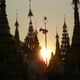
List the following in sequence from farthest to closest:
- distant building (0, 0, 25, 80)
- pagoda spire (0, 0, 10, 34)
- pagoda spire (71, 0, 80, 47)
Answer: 1. pagoda spire (71, 0, 80, 47)
2. pagoda spire (0, 0, 10, 34)
3. distant building (0, 0, 25, 80)

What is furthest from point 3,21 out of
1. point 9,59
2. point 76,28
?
point 76,28

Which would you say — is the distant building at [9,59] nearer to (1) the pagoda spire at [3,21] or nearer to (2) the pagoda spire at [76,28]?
(1) the pagoda spire at [3,21]

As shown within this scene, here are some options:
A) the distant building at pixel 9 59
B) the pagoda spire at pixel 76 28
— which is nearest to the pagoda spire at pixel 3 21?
the distant building at pixel 9 59

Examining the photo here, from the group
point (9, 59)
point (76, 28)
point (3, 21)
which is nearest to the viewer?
point (9, 59)

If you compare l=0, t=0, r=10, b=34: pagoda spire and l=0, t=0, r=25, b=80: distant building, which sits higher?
l=0, t=0, r=10, b=34: pagoda spire

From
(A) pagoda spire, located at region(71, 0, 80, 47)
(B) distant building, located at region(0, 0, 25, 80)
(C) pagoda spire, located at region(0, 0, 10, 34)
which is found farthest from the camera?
(A) pagoda spire, located at region(71, 0, 80, 47)

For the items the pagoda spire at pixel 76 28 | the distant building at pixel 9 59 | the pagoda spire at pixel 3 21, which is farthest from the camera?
the pagoda spire at pixel 76 28

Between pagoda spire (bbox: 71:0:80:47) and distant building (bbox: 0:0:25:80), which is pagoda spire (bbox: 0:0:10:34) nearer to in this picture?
distant building (bbox: 0:0:25:80)

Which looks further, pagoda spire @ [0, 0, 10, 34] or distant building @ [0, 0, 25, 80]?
pagoda spire @ [0, 0, 10, 34]

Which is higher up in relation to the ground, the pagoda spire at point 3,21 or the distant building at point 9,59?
the pagoda spire at point 3,21

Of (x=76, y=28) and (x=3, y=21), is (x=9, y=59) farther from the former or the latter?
(x=76, y=28)

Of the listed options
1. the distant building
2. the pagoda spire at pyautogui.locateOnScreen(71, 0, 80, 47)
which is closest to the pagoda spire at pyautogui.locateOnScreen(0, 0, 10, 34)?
the distant building

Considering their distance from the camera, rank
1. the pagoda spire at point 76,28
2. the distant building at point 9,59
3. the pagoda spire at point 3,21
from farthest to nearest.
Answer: the pagoda spire at point 76,28, the pagoda spire at point 3,21, the distant building at point 9,59

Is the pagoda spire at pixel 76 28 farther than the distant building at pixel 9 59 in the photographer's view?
Yes
